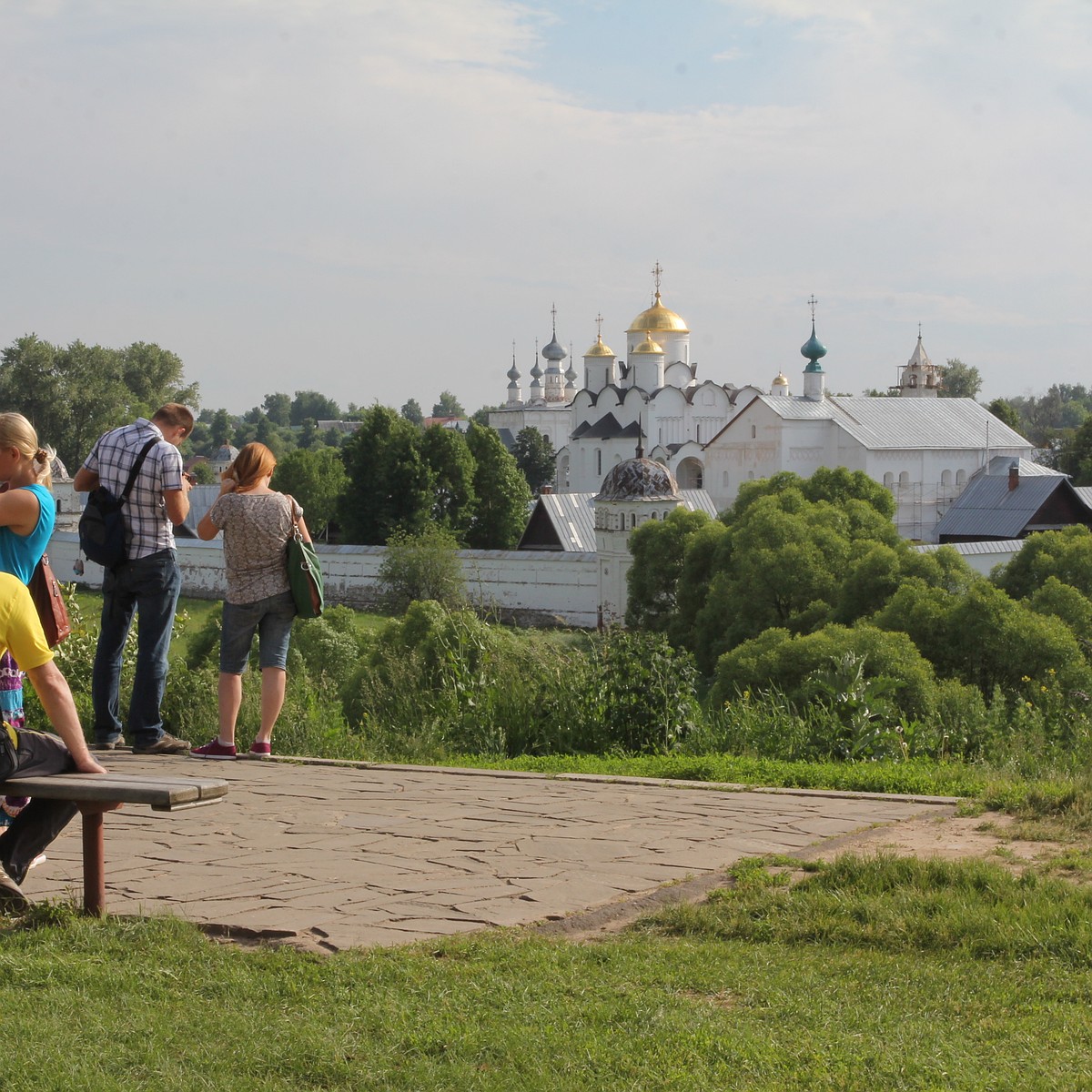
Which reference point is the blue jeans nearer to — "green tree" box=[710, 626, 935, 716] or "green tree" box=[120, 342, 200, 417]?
"green tree" box=[710, 626, 935, 716]

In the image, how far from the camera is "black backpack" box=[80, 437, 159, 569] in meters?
6.48

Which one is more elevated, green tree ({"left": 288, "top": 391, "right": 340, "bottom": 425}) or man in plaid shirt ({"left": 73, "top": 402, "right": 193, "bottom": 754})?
green tree ({"left": 288, "top": 391, "right": 340, "bottom": 425})

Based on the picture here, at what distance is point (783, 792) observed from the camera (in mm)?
5984

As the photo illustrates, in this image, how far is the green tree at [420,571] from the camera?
4522 cm

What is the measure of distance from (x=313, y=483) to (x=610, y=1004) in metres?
57.3

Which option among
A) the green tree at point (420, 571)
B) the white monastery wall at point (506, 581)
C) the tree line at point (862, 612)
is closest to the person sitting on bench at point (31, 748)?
the tree line at point (862, 612)

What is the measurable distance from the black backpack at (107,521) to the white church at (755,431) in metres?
47.3

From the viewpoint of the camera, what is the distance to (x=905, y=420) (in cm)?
6081

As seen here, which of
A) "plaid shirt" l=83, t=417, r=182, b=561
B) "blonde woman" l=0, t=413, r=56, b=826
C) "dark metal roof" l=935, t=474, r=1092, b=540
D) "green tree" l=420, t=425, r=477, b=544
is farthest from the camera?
"green tree" l=420, t=425, r=477, b=544

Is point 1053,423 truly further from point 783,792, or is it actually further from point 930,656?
point 783,792

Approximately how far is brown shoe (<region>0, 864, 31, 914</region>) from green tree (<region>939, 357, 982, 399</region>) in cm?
11744

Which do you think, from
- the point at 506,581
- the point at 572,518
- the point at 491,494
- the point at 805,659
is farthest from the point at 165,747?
the point at 491,494

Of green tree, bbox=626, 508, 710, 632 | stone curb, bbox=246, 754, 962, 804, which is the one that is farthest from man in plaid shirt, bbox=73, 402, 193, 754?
green tree, bbox=626, 508, 710, 632

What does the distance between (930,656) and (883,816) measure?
51.6 ft
